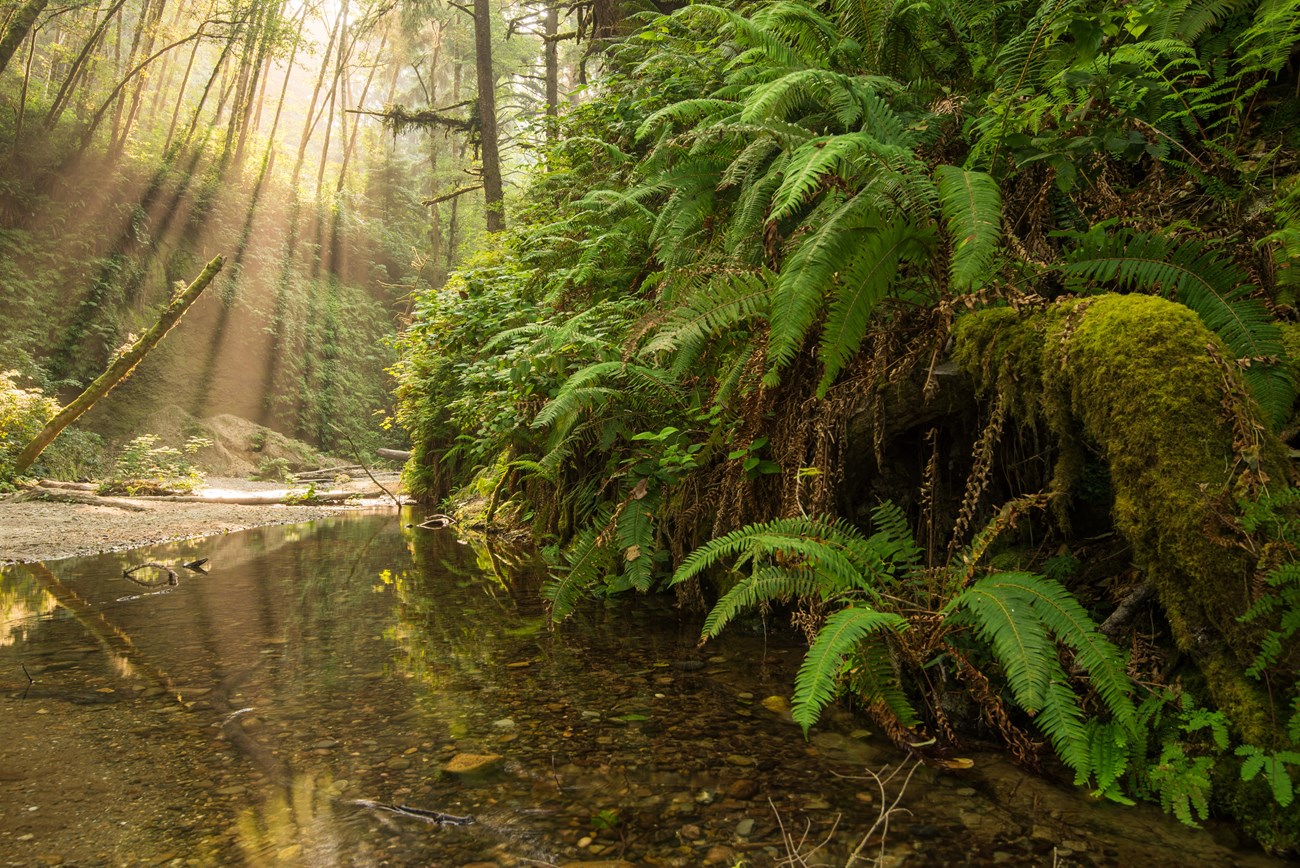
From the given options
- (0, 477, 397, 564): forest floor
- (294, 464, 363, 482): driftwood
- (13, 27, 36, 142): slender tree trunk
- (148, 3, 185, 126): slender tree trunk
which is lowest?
(0, 477, 397, 564): forest floor

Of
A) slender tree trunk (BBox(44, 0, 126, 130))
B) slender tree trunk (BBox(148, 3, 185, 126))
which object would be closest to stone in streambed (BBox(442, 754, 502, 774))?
slender tree trunk (BBox(44, 0, 126, 130))

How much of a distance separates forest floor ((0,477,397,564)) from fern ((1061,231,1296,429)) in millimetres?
8093

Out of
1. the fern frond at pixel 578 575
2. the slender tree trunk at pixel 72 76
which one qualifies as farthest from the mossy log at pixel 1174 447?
the slender tree trunk at pixel 72 76

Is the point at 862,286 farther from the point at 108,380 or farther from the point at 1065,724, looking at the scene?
the point at 108,380

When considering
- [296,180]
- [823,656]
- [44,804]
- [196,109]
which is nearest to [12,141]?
[196,109]

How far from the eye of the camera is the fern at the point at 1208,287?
2.01 metres

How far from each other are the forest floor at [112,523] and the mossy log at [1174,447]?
790 cm

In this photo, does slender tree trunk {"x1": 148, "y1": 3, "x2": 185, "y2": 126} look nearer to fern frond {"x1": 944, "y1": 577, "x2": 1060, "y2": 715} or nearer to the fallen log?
the fallen log

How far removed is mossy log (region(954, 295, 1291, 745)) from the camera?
170cm

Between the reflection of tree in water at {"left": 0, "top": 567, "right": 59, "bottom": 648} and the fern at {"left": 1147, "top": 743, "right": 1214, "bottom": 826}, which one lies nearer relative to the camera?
the fern at {"left": 1147, "top": 743, "right": 1214, "bottom": 826}

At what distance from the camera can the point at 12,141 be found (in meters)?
17.2

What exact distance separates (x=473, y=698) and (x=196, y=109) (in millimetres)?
26029

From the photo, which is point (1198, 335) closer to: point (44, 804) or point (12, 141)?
point (44, 804)

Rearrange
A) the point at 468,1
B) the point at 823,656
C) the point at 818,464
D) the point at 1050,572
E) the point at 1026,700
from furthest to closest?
the point at 468,1
the point at 818,464
the point at 1050,572
the point at 823,656
the point at 1026,700
